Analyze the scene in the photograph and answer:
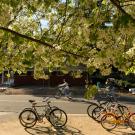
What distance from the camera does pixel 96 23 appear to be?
545 centimetres

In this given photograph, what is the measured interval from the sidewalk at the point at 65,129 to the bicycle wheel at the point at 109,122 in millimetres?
177

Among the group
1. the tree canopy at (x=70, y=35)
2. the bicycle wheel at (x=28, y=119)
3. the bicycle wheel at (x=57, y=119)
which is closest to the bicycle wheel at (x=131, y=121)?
the bicycle wheel at (x=57, y=119)

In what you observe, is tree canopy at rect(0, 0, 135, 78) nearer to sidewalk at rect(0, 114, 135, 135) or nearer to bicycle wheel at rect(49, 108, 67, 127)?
sidewalk at rect(0, 114, 135, 135)

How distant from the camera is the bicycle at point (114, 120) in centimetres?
1612

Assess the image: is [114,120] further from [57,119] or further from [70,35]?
[70,35]

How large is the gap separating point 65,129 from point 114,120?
1.81m

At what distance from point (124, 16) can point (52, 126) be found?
1201cm

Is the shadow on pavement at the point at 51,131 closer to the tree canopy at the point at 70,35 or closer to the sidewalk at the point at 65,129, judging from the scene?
the sidewalk at the point at 65,129

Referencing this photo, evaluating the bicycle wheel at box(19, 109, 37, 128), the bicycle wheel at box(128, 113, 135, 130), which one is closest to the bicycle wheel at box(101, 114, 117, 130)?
the bicycle wheel at box(128, 113, 135, 130)

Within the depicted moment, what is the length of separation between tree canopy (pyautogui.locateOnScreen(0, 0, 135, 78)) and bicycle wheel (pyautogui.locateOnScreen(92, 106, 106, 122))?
10.3 m

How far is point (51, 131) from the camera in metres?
15.6

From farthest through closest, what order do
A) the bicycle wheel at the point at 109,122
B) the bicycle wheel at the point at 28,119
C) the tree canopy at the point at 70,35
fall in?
the bicycle wheel at the point at 28,119 → the bicycle wheel at the point at 109,122 → the tree canopy at the point at 70,35

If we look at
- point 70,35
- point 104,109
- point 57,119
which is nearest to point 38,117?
point 57,119

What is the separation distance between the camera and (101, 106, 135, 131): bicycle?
52.9 ft
